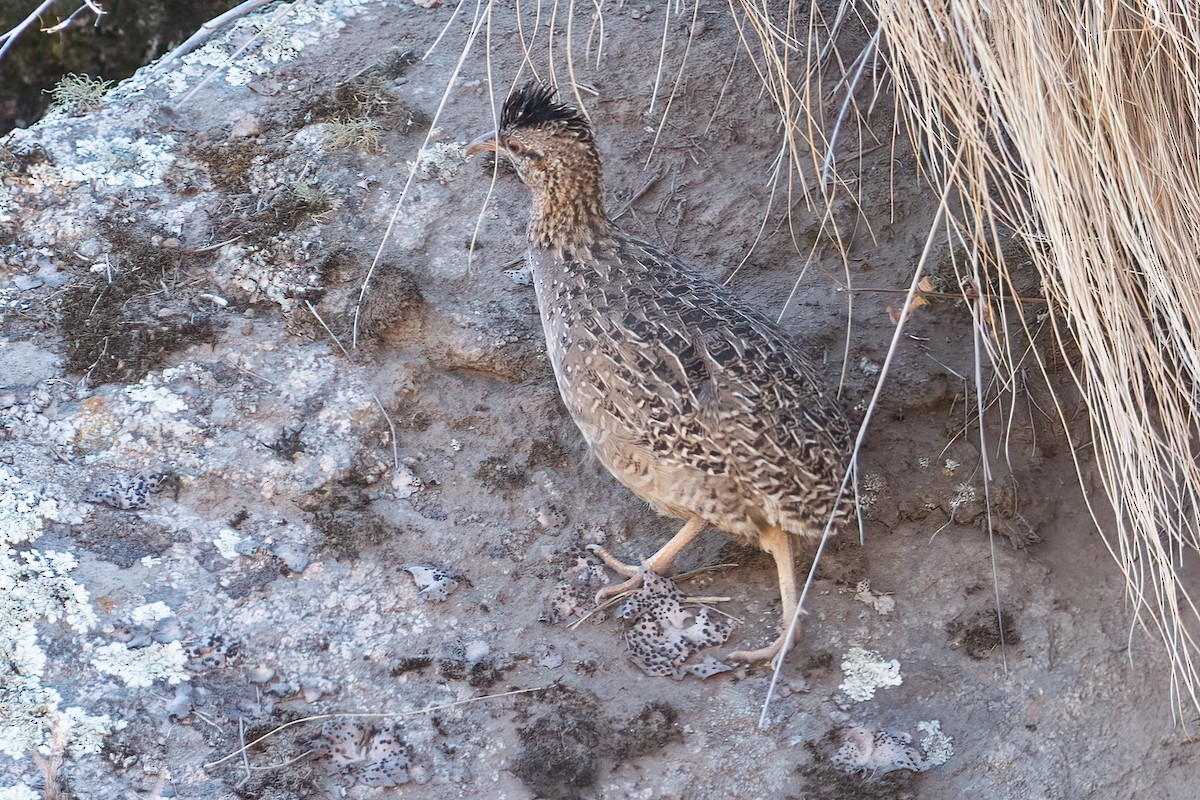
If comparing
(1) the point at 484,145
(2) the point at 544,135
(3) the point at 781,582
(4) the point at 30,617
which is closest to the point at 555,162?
(2) the point at 544,135

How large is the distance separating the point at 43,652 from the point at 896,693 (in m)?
2.58

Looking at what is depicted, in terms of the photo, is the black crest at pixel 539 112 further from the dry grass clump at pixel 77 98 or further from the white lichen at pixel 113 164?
the dry grass clump at pixel 77 98

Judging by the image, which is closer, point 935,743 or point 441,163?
point 935,743

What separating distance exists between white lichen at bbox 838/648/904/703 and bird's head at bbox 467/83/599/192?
6.50ft

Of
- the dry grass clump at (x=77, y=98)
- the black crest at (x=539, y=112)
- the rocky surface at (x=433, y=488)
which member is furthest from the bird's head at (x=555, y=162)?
the dry grass clump at (x=77, y=98)

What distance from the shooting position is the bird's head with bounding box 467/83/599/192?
13.5 feet

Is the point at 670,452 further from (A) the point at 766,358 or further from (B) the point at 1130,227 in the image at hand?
(B) the point at 1130,227

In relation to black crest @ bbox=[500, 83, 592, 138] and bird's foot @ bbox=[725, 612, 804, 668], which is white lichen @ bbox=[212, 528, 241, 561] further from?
Answer: black crest @ bbox=[500, 83, 592, 138]

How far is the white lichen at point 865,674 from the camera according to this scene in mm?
3574

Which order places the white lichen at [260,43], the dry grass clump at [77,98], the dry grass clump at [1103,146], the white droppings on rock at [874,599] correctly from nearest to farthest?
the dry grass clump at [1103,146] < the white droppings on rock at [874,599] < the dry grass clump at [77,98] < the white lichen at [260,43]

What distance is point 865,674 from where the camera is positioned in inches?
142

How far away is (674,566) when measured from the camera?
13.2 ft

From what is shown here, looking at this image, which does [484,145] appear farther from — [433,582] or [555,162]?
[433,582]

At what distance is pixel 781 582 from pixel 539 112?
1.88m
